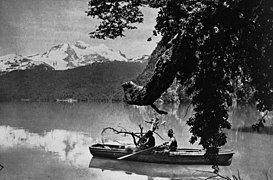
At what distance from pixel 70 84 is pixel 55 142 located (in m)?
10.5

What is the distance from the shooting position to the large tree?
2.62 meters

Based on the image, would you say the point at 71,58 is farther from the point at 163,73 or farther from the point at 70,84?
the point at 163,73

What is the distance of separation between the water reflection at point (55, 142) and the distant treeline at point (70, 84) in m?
2.57

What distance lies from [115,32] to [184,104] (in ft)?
46.4

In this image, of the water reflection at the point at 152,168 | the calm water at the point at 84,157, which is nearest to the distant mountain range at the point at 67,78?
the calm water at the point at 84,157

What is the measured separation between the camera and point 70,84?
798 inches

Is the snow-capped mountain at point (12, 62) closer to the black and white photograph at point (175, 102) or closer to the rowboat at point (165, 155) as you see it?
the black and white photograph at point (175, 102)

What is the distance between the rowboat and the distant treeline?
5.36m

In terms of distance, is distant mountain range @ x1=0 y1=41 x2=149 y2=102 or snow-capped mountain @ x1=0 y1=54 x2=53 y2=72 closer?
snow-capped mountain @ x1=0 y1=54 x2=53 y2=72

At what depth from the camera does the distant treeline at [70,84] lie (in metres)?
15.5

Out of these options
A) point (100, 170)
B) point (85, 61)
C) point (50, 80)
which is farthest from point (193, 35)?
point (50, 80)

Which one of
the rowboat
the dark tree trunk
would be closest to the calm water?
the rowboat

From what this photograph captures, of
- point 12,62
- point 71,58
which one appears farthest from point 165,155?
point 71,58

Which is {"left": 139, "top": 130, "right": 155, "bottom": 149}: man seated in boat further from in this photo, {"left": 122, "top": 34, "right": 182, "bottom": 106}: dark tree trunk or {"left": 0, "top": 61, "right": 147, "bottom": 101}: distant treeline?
{"left": 0, "top": 61, "right": 147, "bottom": 101}: distant treeline
